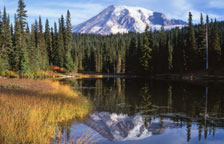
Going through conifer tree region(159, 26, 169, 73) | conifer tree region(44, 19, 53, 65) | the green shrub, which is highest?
conifer tree region(44, 19, 53, 65)

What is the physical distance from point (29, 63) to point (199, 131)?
175ft

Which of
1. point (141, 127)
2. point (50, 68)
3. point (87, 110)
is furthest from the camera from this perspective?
point (50, 68)

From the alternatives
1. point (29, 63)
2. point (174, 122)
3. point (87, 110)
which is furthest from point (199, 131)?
point (29, 63)

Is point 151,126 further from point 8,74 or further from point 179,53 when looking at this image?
point 179,53

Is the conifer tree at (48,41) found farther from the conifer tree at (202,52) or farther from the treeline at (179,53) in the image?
the conifer tree at (202,52)

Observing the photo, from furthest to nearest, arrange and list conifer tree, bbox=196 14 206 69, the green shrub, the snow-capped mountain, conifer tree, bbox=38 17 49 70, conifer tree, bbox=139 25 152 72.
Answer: conifer tree, bbox=139 25 152 72 < conifer tree, bbox=38 17 49 70 < conifer tree, bbox=196 14 206 69 < the green shrub < the snow-capped mountain

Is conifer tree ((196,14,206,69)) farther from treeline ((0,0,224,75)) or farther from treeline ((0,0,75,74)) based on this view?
treeline ((0,0,75,74))

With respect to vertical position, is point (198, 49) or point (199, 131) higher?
point (198, 49)

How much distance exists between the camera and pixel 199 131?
11172mm

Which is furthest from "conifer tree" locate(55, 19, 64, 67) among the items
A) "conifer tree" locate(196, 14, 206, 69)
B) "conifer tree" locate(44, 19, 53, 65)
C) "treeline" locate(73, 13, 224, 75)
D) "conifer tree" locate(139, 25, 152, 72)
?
"conifer tree" locate(196, 14, 206, 69)

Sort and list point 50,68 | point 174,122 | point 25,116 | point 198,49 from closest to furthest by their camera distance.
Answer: point 25,116, point 174,122, point 198,49, point 50,68

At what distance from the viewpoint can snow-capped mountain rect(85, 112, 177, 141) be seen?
10828mm

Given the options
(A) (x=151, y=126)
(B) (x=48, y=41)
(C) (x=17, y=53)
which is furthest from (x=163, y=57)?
(A) (x=151, y=126)

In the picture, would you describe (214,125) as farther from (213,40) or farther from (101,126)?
(213,40)
